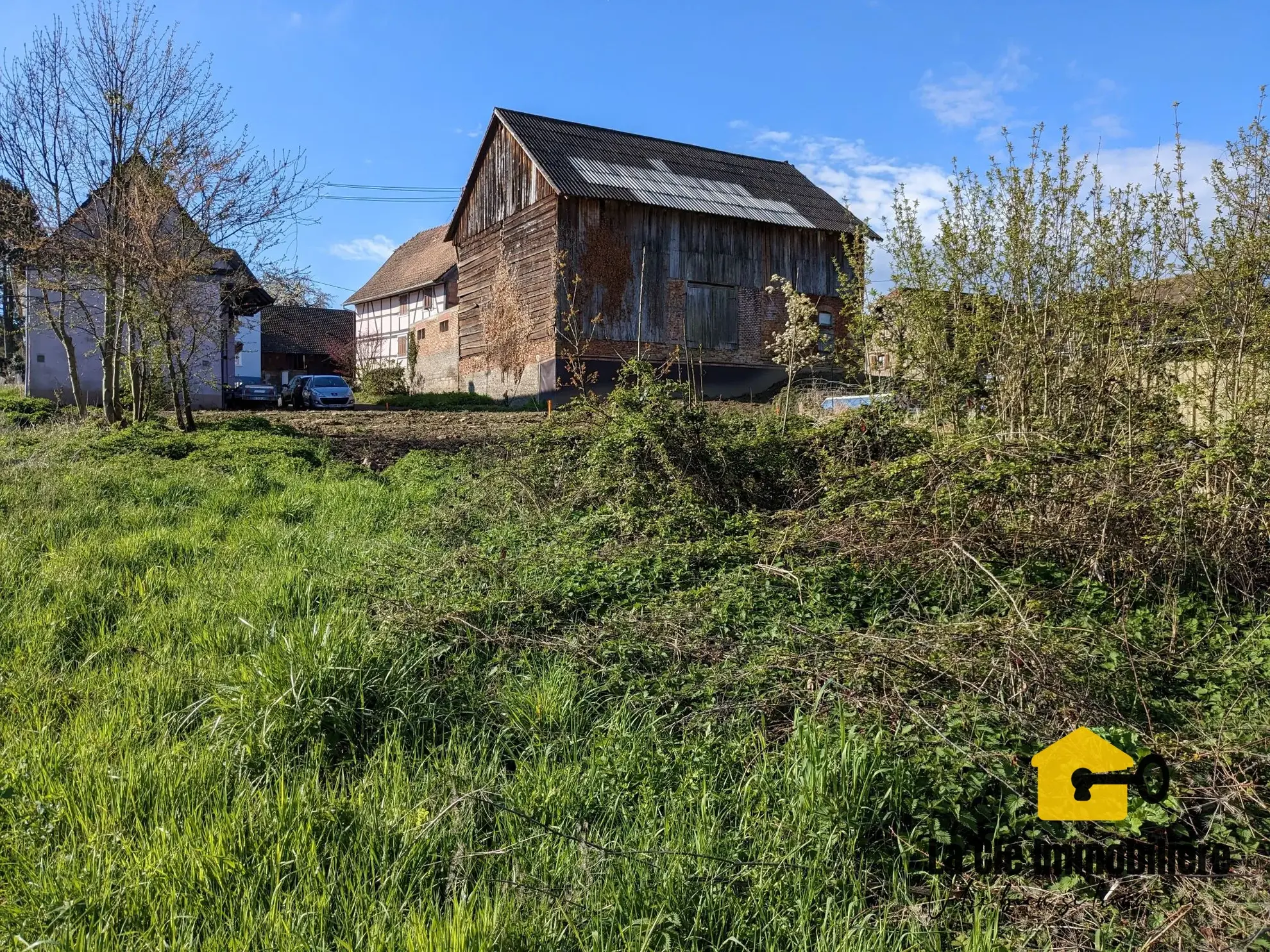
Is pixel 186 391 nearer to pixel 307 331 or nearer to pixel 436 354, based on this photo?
pixel 436 354

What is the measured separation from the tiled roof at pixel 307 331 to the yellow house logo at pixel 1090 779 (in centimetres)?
5284

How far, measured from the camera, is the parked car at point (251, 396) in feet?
98.9

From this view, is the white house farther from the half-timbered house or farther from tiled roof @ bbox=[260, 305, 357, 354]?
tiled roof @ bbox=[260, 305, 357, 354]

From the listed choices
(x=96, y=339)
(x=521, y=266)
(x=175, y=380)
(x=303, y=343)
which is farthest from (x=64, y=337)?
(x=303, y=343)

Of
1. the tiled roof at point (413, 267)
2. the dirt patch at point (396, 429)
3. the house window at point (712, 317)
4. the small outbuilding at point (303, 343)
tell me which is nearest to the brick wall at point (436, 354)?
the tiled roof at point (413, 267)

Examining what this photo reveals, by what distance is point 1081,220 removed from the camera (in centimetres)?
650

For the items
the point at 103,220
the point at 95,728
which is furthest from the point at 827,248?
the point at 95,728

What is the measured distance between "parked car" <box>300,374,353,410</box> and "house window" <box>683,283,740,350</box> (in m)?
13.2

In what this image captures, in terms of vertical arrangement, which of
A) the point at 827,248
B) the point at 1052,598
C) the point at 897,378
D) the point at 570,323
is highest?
the point at 827,248

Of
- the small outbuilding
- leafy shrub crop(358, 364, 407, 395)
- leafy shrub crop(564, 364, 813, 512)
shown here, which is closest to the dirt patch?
leafy shrub crop(564, 364, 813, 512)

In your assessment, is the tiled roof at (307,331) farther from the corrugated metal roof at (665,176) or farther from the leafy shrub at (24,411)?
the leafy shrub at (24,411)

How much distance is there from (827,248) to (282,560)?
25.0m

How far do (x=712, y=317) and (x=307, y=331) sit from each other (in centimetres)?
3750

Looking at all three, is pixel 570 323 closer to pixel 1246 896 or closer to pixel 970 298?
pixel 970 298
